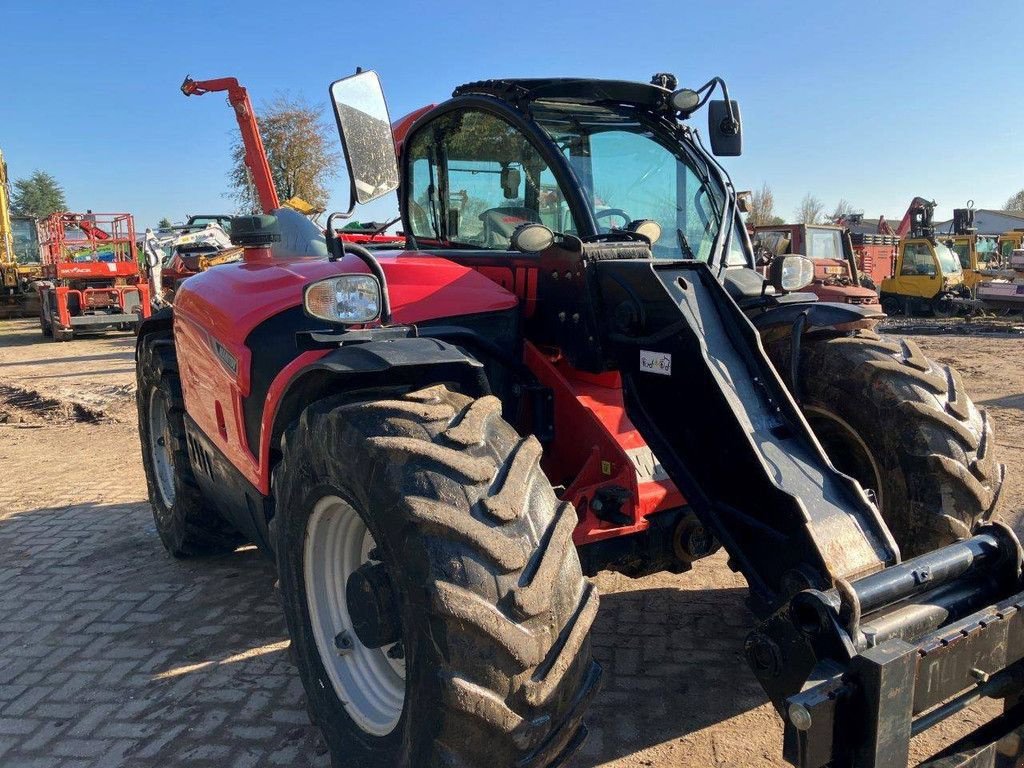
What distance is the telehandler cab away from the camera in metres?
1.94

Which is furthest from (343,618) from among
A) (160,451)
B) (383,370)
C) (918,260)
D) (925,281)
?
(918,260)

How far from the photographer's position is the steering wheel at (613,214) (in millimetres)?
3108

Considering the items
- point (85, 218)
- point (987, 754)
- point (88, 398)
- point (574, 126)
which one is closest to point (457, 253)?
point (574, 126)

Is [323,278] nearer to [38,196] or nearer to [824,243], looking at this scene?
[824,243]

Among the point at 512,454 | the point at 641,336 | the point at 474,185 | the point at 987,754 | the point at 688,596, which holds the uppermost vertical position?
the point at 474,185

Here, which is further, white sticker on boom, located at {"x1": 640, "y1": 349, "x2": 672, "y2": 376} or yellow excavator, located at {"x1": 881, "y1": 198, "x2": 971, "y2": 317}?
yellow excavator, located at {"x1": 881, "y1": 198, "x2": 971, "y2": 317}

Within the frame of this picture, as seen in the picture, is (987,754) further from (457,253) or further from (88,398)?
(88,398)

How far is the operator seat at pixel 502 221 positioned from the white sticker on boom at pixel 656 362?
0.89 meters

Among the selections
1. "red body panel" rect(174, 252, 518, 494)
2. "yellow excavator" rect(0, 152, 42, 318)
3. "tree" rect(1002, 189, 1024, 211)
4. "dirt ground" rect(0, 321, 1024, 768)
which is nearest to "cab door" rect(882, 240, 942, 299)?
"dirt ground" rect(0, 321, 1024, 768)

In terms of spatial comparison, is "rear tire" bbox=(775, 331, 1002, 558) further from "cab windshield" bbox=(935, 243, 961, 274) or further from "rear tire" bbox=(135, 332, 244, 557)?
"cab windshield" bbox=(935, 243, 961, 274)

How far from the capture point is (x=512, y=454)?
2.17 meters

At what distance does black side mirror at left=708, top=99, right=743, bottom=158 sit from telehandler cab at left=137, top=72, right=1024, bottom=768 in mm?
15

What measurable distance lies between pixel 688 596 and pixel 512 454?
2.25 meters

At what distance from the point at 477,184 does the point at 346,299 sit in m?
1.08
